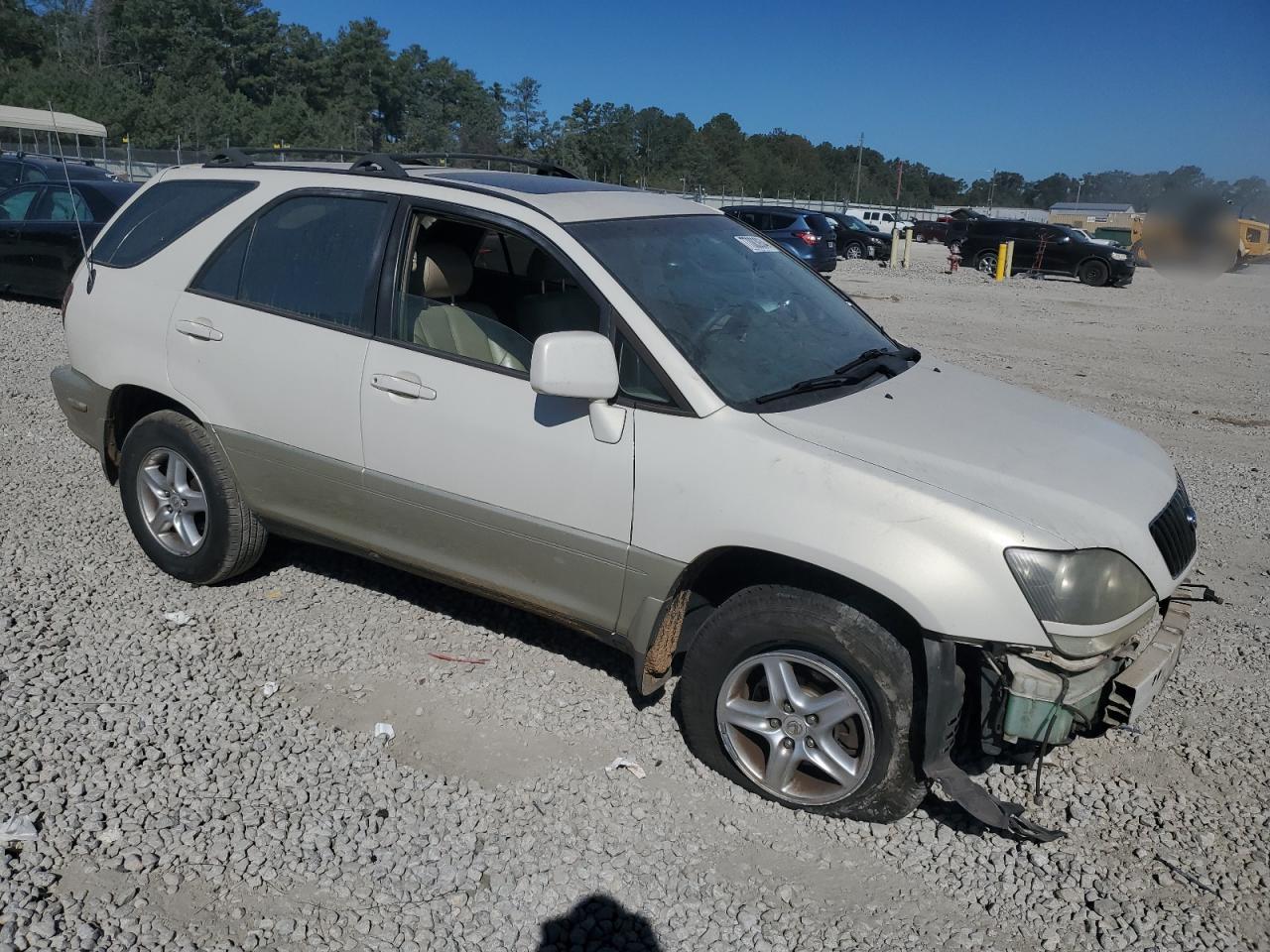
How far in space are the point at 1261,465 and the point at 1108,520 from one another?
228 inches

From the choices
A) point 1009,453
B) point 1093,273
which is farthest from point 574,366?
point 1093,273

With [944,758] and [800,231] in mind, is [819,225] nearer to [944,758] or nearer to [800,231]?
[800,231]

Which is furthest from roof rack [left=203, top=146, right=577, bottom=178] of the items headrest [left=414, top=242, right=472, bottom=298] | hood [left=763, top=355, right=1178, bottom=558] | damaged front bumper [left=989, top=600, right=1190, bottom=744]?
damaged front bumper [left=989, top=600, right=1190, bottom=744]

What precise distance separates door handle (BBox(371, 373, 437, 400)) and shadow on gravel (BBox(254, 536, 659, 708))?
2.94 feet

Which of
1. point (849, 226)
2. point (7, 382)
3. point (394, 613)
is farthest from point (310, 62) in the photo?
point (394, 613)

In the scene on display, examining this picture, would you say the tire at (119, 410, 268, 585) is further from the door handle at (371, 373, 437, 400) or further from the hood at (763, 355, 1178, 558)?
the hood at (763, 355, 1178, 558)

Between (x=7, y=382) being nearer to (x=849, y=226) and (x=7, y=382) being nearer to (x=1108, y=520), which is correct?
(x=1108, y=520)

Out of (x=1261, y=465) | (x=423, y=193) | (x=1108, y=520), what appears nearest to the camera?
(x=1108, y=520)

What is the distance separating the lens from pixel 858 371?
3.88 metres

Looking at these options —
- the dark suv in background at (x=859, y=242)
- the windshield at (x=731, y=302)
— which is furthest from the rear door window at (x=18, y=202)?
the dark suv in background at (x=859, y=242)

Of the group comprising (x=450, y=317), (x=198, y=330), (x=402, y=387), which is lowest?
(x=402, y=387)

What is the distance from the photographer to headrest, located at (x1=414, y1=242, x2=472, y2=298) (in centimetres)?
411

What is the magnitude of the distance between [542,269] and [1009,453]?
2.12 metres

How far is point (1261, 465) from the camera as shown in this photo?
7.84m
